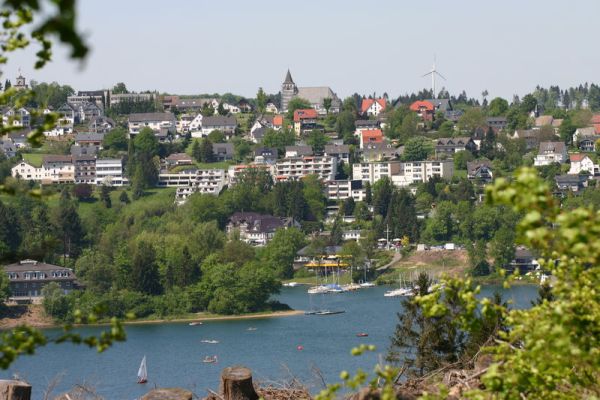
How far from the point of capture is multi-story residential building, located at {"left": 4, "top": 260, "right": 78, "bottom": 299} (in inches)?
2243

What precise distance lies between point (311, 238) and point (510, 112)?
33.2m

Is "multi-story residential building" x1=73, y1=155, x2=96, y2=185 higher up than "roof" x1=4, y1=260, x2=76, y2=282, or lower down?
higher up

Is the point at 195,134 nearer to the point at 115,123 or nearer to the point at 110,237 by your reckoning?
the point at 115,123

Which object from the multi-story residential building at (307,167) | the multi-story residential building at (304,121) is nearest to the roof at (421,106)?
the multi-story residential building at (304,121)

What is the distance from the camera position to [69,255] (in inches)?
2566

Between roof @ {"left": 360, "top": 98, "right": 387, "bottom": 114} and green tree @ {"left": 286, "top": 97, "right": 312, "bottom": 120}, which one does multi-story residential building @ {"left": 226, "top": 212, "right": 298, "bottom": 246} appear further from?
roof @ {"left": 360, "top": 98, "right": 387, "bottom": 114}

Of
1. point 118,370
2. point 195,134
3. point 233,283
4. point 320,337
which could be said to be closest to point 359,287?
point 233,283

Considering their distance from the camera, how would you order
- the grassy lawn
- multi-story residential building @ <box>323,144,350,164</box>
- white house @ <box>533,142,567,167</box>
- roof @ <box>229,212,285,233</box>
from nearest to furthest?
roof @ <box>229,212,285,233</box> → the grassy lawn → white house @ <box>533,142,567,167</box> → multi-story residential building @ <box>323,144,350,164</box>

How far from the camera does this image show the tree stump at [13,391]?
252 inches

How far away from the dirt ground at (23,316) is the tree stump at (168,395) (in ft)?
148

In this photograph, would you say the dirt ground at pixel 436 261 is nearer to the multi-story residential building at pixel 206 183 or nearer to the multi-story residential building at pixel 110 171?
the multi-story residential building at pixel 206 183

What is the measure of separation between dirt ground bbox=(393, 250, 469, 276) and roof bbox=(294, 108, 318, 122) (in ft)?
108

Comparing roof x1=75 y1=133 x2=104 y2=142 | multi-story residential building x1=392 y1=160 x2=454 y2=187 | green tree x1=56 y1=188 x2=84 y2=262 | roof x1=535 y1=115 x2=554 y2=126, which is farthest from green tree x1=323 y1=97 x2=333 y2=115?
green tree x1=56 y1=188 x2=84 y2=262

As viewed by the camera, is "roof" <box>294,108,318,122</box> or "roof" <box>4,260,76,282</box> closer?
"roof" <box>4,260,76,282</box>
